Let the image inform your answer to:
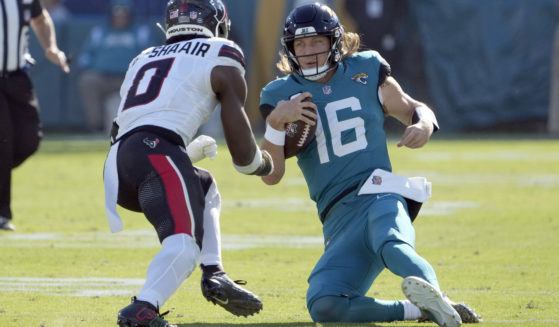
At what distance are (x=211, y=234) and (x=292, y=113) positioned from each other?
677 millimetres

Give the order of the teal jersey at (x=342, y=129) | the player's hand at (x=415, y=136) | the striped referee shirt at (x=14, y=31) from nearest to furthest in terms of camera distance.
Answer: the player's hand at (x=415, y=136) → the teal jersey at (x=342, y=129) → the striped referee shirt at (x=14, y=31)

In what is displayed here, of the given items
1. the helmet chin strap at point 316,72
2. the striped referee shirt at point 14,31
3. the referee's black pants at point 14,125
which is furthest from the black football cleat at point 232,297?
Result: the striped referee shirt at point 14,31

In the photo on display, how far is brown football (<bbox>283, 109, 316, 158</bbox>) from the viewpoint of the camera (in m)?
4.84

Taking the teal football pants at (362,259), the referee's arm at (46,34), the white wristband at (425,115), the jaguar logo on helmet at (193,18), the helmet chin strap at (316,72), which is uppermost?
the jaguar logo on helmet at (193,18)

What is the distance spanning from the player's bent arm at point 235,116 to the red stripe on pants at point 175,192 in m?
0.26

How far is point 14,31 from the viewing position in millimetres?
7711

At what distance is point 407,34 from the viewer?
57.9 ft

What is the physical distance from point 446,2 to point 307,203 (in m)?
8.78

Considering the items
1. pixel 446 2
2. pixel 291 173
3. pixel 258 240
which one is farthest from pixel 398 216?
pixel 446 2

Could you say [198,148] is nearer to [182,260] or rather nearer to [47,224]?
[182,260]

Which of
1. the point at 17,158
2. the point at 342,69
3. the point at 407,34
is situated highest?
the point at 342,69

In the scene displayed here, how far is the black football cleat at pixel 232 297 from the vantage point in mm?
4230

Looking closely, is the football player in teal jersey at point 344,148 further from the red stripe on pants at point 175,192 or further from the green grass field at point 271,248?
the red stripe on pants at point 175,192

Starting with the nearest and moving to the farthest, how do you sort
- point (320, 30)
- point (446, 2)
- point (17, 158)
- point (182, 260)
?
point (182, 260), point (320, 30), point (17, 158), point (446, 2)
